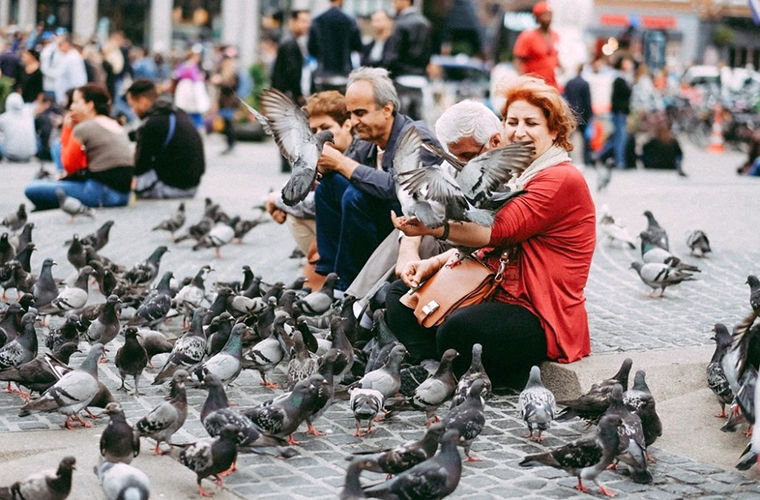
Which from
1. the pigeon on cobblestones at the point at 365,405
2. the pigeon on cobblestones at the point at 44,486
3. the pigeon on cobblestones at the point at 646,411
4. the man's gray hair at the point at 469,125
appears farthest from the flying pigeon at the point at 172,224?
the pigeon on cobblestones at the point at 44,486

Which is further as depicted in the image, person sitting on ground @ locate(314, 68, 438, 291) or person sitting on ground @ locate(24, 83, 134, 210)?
person sitting on ground @ locate(24, 83, 134, 210)

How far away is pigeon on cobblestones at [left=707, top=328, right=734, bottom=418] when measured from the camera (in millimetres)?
5945

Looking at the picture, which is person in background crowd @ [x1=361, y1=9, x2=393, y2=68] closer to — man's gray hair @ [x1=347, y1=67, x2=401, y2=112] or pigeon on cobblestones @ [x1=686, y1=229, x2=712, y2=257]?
pigeon on cobblestones @ [x1=686, y1=229, x2=712, y2=257]

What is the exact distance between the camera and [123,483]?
4.51 m

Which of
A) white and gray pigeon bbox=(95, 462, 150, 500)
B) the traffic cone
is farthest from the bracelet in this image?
the traffic cone

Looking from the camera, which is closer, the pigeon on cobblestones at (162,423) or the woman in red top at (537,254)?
the pigeon on cobblestones at (162,423)

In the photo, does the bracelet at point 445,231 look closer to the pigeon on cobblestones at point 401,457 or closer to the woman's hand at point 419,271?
Answer: the woman's hand at point 419,271

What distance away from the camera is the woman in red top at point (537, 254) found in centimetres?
612

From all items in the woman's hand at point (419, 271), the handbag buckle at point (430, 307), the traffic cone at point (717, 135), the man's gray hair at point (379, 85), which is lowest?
the traffic cone at point (717, 135)

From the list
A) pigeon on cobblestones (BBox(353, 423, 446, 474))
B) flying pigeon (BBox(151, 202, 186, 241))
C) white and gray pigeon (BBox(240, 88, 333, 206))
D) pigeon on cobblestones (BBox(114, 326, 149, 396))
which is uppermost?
→ white and gray pigeon (BBox(240, 88, 333, 206))

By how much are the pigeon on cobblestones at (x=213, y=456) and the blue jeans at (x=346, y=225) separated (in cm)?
297

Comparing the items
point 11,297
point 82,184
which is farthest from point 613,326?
point 82,184

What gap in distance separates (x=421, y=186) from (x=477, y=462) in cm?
137

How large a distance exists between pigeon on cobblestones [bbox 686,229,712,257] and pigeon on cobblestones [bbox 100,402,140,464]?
7.08m
